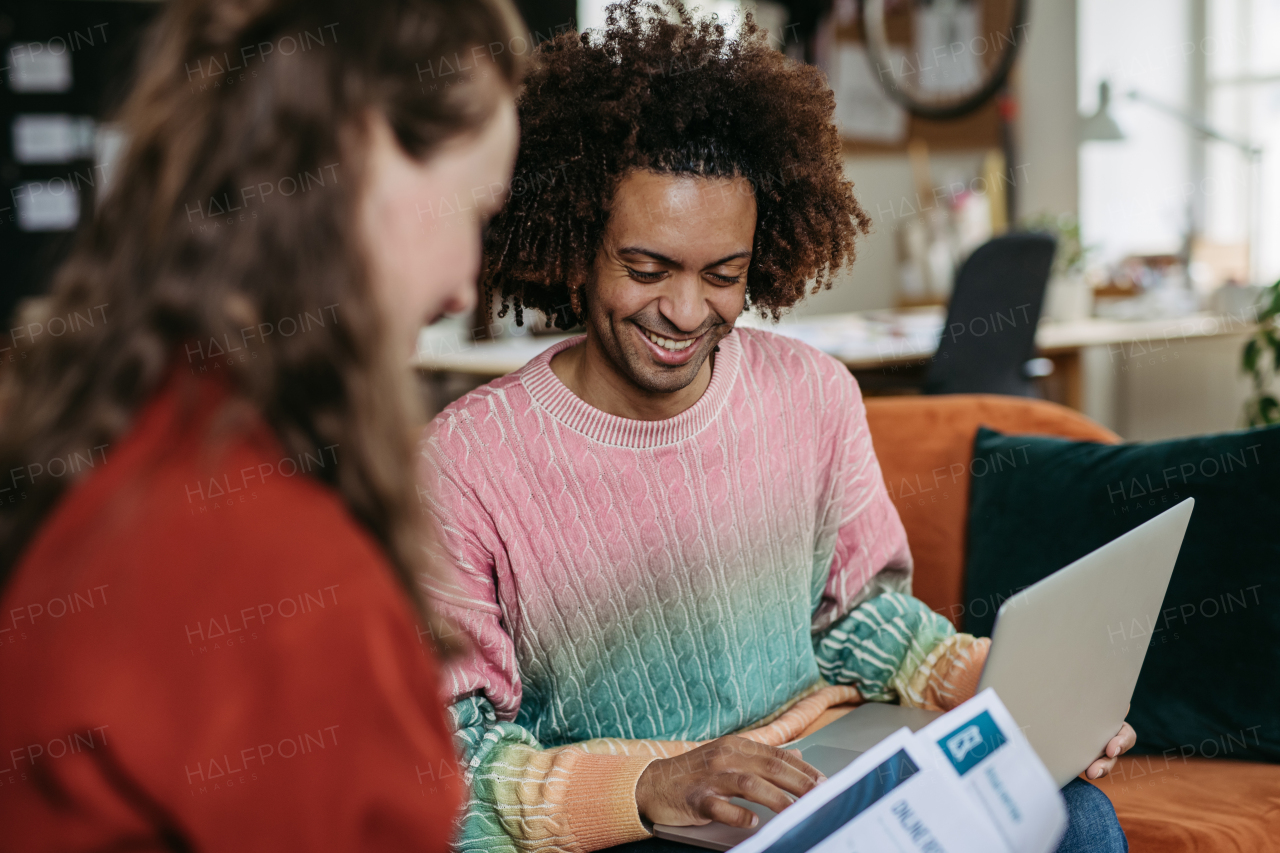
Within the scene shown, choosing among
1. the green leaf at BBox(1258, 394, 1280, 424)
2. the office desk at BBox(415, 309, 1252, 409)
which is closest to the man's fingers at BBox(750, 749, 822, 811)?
the green leaf at BBox(1258, 394, 1280, 424)

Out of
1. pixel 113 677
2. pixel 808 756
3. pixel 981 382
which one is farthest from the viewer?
pixel 981 382

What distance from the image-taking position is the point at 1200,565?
125cm

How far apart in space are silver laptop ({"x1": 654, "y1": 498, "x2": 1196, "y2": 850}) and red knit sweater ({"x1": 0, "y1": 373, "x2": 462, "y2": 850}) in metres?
0.44

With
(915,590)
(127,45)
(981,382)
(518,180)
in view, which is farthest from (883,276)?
(127,45)

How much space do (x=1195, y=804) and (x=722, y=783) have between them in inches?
22.8

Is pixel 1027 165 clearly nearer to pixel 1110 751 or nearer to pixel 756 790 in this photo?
pixel 1110 751

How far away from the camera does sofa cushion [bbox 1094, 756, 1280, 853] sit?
110cm

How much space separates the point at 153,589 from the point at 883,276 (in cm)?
389

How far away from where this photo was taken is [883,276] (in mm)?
4125

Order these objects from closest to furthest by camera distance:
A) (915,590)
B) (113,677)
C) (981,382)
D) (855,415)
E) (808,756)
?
(113,677) → (808,756) → (855,415) → (915,590) → (981,382)

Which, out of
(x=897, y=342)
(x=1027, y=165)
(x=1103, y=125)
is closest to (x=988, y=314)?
(x=897, y=342)

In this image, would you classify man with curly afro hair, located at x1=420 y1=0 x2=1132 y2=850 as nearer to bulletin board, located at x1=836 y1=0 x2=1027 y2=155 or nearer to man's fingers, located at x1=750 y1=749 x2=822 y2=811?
man's fingers, located at x1=750 y1=749 x2=822 y2=811

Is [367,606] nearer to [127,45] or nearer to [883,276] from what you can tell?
[127,45]

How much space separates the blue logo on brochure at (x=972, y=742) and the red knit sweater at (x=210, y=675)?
1.03 feet
